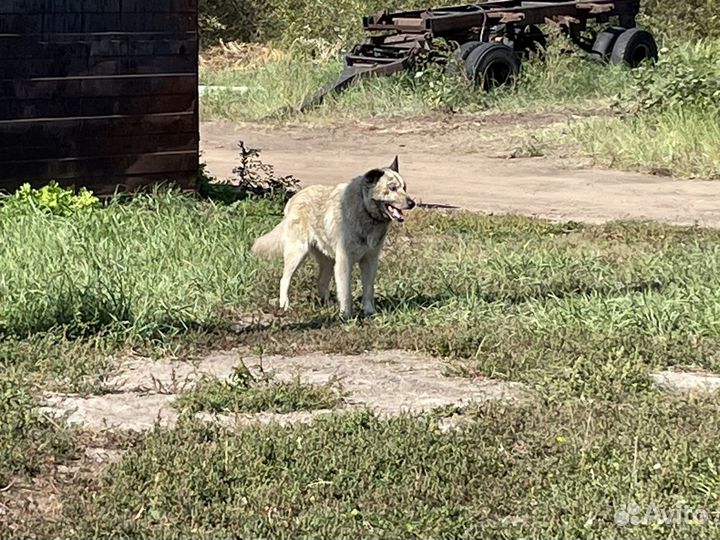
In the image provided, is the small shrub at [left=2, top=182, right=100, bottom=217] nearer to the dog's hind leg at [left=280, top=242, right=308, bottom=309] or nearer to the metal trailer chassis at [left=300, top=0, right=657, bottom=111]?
the dog's hind leg at [left=280, top=242, right=308, bottom=309]

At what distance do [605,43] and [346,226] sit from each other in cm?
1625

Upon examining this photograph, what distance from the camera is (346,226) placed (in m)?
8.52

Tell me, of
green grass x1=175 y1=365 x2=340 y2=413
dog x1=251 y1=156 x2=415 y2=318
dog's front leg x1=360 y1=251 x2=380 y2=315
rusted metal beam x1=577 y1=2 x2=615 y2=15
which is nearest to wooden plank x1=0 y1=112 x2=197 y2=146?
dog x1=251 y1=156 x2=415 y2=318

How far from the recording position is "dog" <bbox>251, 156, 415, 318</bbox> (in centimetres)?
845

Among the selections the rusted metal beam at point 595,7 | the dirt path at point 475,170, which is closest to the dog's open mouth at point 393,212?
the dirt path at point 475,170

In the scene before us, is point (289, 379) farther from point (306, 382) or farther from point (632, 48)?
point (632, 48)

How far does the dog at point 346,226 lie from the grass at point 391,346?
0.27 m

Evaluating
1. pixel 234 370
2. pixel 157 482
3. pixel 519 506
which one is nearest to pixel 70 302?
pixel 234 370

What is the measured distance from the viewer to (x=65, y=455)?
552 centimetres

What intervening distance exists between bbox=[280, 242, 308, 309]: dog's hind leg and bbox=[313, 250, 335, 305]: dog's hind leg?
186 mm

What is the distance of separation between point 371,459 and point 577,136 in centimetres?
1295

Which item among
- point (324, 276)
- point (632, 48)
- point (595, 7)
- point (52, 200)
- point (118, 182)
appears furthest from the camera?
point (595, 7)

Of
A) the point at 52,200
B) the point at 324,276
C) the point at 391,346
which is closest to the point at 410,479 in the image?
the point at 391,346

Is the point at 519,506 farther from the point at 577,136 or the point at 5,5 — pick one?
the point at 577,136
